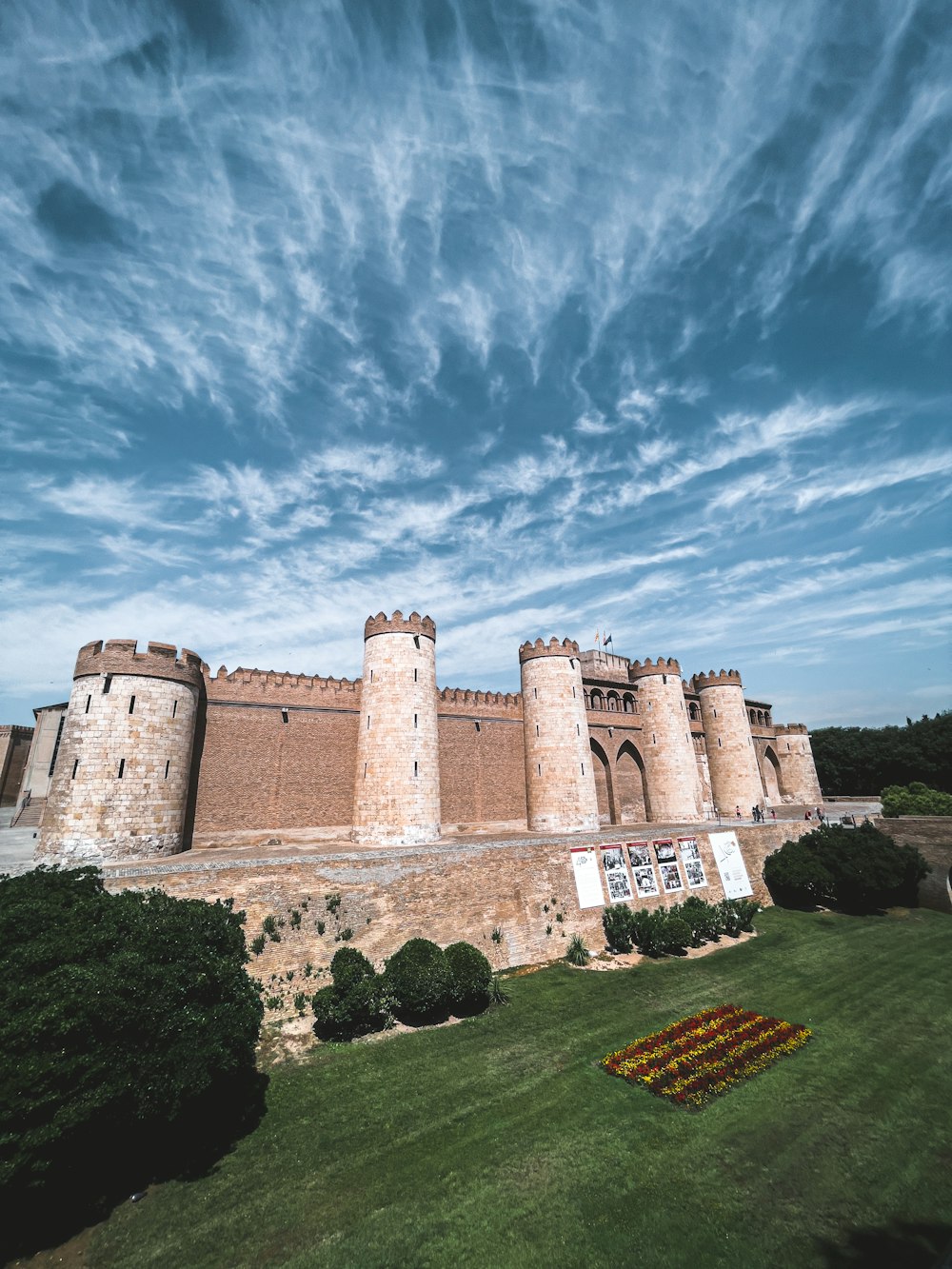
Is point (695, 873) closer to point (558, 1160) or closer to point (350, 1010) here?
point (350, 1010)

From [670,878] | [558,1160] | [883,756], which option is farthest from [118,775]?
[883,756]

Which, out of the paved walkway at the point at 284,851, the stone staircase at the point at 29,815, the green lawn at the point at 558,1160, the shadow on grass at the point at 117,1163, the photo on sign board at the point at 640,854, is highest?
the stone staircase at the point at 29,815

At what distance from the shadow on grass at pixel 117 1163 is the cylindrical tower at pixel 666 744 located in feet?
93.1

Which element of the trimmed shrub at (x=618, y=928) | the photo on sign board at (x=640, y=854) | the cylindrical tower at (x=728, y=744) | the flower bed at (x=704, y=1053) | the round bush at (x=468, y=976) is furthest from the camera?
the cylindrical tower at (x=728, y=744)

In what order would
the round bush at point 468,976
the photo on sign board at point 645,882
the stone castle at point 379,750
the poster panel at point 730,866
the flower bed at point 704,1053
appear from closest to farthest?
the flower bed at point 704,1053 < the round bush at point 468,976 < the stone castle at point 379,750 < the photo on sign board at point 645,882 < the poster panel at point 730,866

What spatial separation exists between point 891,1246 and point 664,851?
1696 centimetres

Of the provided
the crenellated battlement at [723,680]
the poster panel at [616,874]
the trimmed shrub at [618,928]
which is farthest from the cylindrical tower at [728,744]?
the trimmed shrub at [618,928]

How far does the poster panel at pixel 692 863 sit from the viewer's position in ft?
82.9

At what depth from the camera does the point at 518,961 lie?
1902 centimetres

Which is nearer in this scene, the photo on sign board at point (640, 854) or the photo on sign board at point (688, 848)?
the photo on sign board at point (640, 854)

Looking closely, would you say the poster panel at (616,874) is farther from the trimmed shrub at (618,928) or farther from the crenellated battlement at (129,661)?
the crenellated battlement at (129,661)

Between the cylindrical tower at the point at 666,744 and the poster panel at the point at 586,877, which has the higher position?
the cylindrical tower at the point at 666,744

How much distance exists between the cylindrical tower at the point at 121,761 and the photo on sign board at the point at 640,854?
1776 centimetres

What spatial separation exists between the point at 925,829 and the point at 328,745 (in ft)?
102
